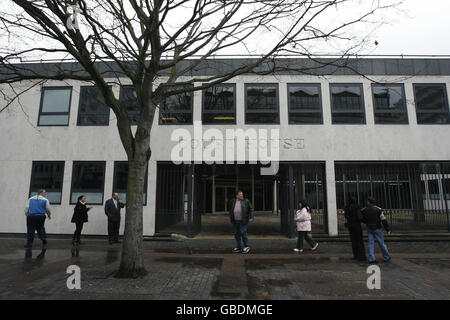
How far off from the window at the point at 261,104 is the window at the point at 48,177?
→ 830 centimetres

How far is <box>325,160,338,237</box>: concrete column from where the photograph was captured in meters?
10.9

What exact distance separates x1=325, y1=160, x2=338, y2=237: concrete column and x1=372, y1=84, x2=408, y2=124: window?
9.56 feet

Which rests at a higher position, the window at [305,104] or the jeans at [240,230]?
the window at [305,104]

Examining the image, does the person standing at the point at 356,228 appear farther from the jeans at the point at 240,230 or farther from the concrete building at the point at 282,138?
the concrete building at the point at 282,138

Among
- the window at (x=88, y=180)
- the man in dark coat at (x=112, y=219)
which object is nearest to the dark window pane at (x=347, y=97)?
the man in dark coat at (x=112, y=219)

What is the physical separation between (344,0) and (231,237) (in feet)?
28.8

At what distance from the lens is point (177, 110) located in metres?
11.7

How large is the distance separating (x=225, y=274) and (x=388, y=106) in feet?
33.6

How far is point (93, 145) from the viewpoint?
37.7 ft

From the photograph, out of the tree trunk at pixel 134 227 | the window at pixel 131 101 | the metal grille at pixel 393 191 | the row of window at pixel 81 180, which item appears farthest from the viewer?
the window at pixel 131 101

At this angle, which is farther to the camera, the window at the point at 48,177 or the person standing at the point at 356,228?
the window at the point at 48,177

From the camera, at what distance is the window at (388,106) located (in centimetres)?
1148
